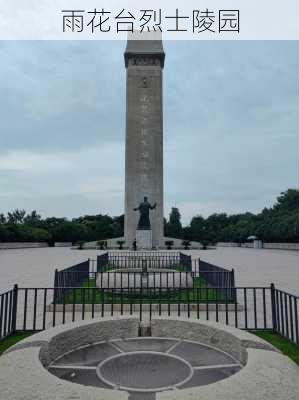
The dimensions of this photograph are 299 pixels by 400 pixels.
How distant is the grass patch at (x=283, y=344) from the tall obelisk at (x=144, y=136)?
36570 mm

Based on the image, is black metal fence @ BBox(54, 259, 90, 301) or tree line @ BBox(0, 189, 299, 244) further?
tree line @ BBox(0, 189, 299, 244)

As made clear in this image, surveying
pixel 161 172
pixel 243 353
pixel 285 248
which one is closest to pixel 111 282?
pixel 243 353

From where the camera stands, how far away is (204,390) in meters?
2.04

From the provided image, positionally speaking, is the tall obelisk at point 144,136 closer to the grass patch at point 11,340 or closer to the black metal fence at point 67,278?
the black metal fence at point 67,278

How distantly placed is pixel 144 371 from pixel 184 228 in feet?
260

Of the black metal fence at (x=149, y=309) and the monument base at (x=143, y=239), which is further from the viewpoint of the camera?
the monument base at (x=143, y=239)

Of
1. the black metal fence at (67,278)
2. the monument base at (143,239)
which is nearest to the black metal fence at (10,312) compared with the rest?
the black metal fence at (67,278)

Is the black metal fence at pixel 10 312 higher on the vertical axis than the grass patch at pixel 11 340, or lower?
higher

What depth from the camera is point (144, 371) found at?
296 centimetres

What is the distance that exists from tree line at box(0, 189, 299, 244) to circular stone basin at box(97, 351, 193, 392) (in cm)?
4225

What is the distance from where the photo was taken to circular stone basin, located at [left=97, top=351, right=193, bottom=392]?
268 cm

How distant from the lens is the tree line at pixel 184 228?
49.1m

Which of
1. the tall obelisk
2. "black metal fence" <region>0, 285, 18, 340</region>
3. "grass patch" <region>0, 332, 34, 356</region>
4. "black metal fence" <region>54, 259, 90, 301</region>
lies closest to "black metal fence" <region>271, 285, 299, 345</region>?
"grass patch" <region>0, 332, 34, 356</region>

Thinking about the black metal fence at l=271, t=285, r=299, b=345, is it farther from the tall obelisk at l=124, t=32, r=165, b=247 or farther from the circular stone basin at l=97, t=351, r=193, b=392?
the tall obelisk at l=124, t=32, r=165, b=247
